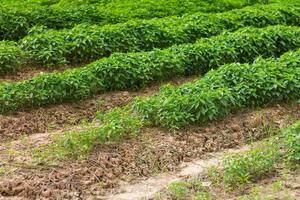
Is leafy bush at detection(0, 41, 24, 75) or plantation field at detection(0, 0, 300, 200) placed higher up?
leafy bush at detection(0, 41, 24, 75)

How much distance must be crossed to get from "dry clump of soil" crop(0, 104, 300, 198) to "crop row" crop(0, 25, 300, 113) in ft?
5.10

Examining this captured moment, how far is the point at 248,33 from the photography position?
10.1 m

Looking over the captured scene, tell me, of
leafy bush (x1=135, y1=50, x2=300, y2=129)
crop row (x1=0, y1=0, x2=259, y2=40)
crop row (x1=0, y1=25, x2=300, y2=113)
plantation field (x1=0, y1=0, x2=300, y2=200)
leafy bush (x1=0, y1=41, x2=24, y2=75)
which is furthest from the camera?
crop row (x1=0, y1=0, x2=259, y2=40)

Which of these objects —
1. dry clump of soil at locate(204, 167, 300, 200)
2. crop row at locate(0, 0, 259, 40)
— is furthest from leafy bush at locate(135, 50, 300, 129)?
crop row at locate(0, 0, 259, 40)

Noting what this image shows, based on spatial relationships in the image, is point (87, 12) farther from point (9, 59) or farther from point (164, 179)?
point (164, 179)

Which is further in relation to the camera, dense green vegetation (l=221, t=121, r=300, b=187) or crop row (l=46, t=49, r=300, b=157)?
crop row (l=46, t=49, r=300, b=157)

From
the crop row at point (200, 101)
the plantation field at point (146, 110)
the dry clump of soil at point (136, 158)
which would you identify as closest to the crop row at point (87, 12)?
the plantation field at point (146, 110)

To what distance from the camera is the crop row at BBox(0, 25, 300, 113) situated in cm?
744

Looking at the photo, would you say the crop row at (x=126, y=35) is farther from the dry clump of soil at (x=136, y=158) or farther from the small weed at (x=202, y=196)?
the small weed at (x=202, y=196)

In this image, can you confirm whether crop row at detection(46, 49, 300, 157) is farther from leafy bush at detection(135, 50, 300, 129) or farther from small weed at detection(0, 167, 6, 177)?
small weed at detection(0, 167, 6, 177)

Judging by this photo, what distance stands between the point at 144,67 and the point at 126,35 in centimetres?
162

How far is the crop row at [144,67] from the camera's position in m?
7.44

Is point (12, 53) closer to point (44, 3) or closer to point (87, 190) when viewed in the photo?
point (87, 190)

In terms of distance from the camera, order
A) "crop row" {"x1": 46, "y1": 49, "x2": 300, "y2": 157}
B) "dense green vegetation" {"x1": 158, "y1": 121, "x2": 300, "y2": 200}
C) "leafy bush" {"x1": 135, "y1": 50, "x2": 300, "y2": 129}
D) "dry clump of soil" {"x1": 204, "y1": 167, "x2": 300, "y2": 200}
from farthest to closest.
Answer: "leafy bush" {"x1": 135, "y1": 50, "x2": 300, "y2": 129} → "crop row" {"x1": 46, "y1": 49, "x2": 300, "y2": 157} → "dense green vegetation" {"x1": 158, "y1": 121, "x2": 300, "y2": 200} → "dry clump of soil" {"x1": 204, "y1": 167, "x2": 300, "y2": 200}
